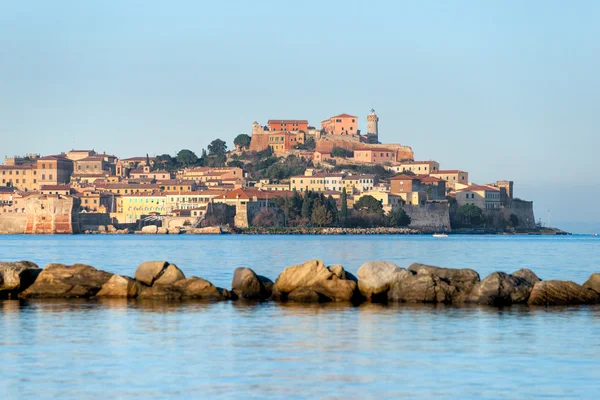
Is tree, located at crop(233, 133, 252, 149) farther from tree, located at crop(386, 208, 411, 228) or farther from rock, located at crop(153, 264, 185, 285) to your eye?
rock, located at crop(153, 264, 185, 285)

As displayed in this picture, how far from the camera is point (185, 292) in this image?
23.3 m

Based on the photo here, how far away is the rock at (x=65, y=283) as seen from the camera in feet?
76.9

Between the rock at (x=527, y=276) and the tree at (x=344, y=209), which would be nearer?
the rock at (x=527, y=276)

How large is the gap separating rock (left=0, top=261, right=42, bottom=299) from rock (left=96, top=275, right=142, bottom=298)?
1610 millimetres

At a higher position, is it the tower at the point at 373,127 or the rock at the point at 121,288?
the tower at the point at 373,127

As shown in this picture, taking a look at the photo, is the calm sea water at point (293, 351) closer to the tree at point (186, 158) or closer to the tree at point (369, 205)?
the tree at point (369, 205)

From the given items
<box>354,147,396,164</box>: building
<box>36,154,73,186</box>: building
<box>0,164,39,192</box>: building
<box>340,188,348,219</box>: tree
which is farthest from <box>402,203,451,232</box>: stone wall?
<box>0,164,39,192</box>: building

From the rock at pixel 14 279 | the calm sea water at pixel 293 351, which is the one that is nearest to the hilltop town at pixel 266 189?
the rock at pixel 14 279

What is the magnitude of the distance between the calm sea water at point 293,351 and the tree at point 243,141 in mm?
129922

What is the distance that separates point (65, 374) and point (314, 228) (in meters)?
93.4

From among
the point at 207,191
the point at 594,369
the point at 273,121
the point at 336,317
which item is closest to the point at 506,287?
the point at 336,317

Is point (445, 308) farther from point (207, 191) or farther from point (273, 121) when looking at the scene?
point (273, 121)

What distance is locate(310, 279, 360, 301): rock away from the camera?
22844 mm

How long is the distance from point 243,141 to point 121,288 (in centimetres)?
12943
